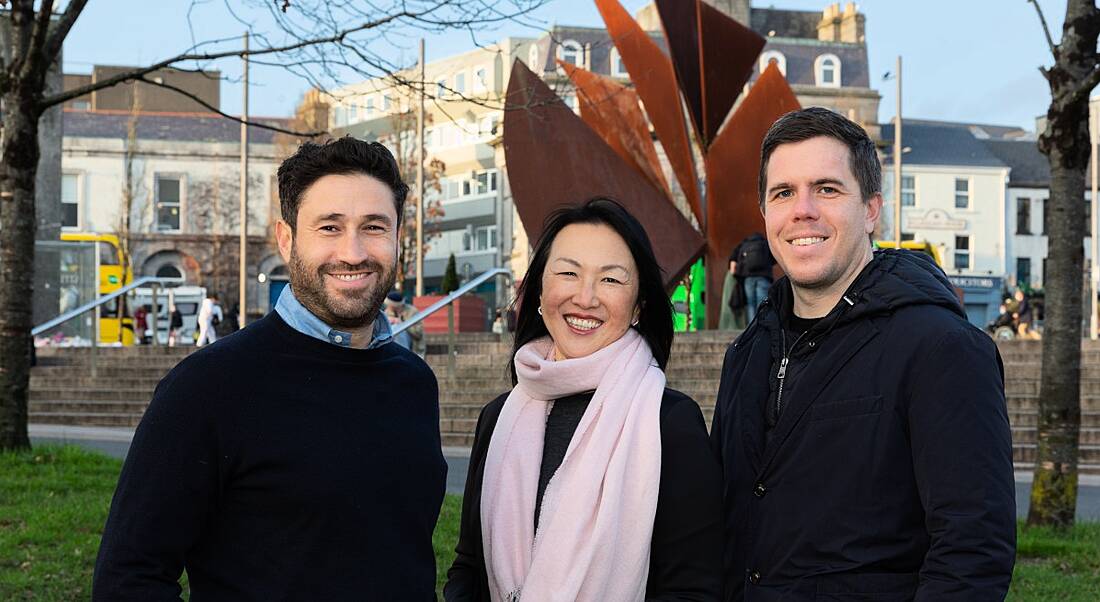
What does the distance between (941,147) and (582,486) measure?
49.3m

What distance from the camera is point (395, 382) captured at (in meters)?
2.70

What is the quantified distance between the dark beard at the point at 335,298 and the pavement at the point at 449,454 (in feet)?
14.2

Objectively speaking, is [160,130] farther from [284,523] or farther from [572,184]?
[284,523]

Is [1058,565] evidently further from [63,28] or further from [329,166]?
[63,28]

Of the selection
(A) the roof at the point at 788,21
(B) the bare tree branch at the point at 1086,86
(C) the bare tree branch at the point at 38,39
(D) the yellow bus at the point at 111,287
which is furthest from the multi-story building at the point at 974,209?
(C) the bare tree branch at the point at 38,39

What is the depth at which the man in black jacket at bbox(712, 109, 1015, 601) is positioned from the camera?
7.79 feet

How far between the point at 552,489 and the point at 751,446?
1.57ft

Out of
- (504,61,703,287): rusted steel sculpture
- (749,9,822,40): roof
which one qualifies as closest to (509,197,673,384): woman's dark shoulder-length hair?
(504,61,703,287): rusted steel sculpture

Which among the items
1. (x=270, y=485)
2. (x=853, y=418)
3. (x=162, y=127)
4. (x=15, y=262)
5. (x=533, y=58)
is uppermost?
(x=533, y=58)

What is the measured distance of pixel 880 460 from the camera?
249 cm

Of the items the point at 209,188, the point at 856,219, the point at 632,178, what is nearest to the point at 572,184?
the point at 632,178

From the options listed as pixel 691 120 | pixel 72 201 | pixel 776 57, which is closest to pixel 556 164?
pixel 691 120

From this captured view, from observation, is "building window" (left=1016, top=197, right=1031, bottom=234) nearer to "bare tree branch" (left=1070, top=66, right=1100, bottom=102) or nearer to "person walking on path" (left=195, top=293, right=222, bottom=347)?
"person walking on path" (left=195, top=293, right=222, bottom=347)

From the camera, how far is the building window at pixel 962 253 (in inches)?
1829
